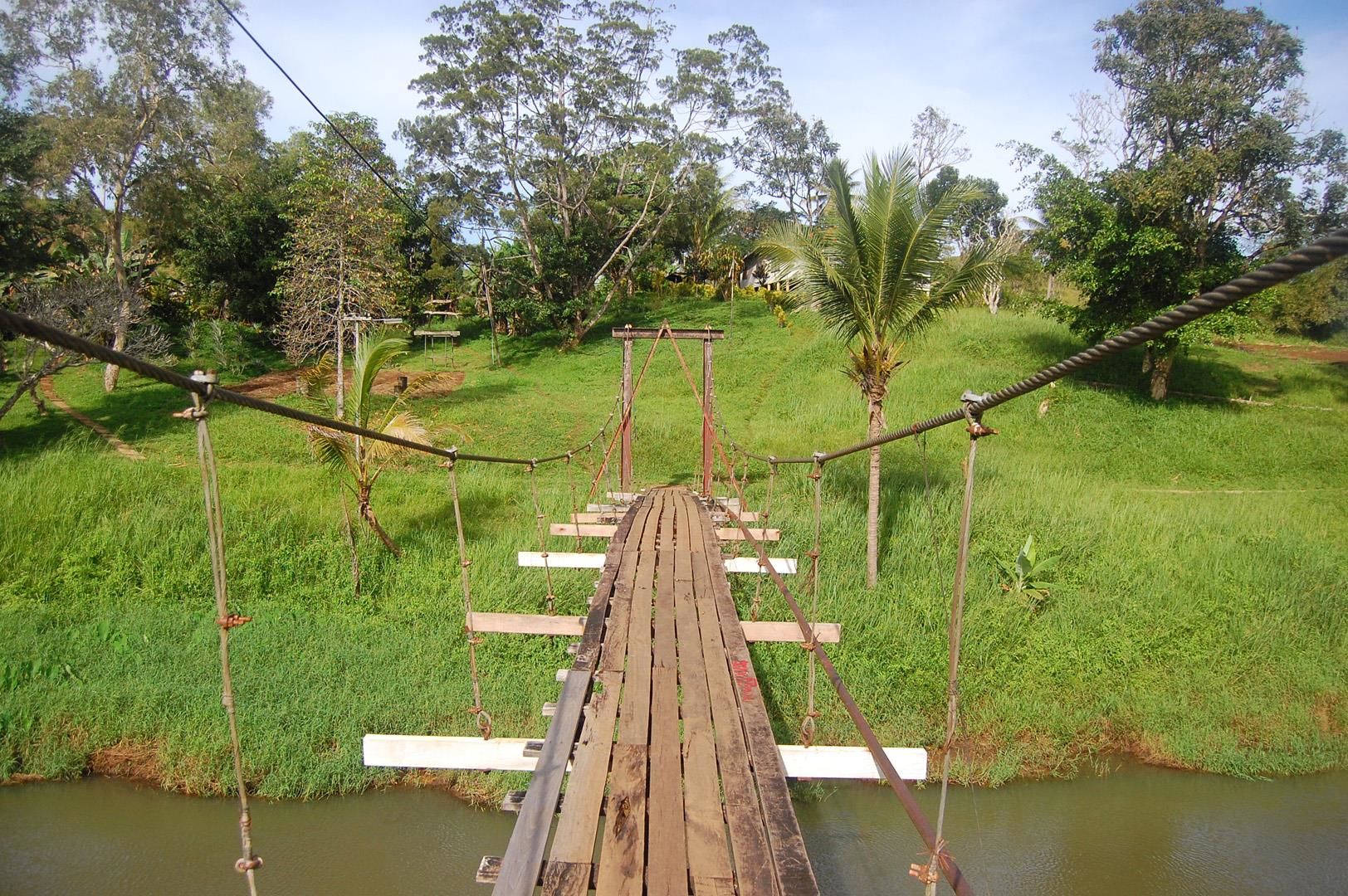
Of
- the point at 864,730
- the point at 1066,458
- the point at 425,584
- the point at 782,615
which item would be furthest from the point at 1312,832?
the point at 1066,458

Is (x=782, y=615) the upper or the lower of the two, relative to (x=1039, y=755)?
upper

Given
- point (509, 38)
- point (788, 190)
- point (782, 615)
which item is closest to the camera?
point (782, 615)

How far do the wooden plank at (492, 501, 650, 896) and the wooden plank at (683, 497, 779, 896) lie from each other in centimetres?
44

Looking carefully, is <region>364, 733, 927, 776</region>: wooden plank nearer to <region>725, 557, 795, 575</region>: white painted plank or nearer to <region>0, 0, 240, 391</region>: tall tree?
<region>725, 557, 795, 575</region>: white painted plank

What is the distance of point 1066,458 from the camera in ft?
44.2

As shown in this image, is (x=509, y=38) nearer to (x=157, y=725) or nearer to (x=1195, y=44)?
(x=1195, y=44)

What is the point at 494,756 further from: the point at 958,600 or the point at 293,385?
the point at 293,385

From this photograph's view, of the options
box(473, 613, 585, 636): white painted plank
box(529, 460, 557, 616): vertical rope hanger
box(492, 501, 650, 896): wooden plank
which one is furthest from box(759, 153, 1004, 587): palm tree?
box(492, 501, 650, 896): wooden plank

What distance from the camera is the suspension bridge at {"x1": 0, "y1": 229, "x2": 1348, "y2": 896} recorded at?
1623 mm

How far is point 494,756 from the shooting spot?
2.78 m

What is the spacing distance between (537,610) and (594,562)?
7.63ft

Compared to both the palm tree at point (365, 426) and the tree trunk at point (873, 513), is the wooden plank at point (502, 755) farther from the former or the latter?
the palm tree at point (365, 426)

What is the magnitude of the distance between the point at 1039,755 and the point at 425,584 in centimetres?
565

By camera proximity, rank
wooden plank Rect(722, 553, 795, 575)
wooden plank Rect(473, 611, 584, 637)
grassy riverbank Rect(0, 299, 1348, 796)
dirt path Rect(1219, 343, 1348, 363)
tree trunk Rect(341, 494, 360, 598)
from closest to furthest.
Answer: wooden plank Rect(473, 611, 584, 637)
wooden plank Rect(722, 553, 795, 575)
grassy riverbank Rect(0, 299, 1348, 796)
tree trunk Rect(341, 494, 360, 598)
dirt path Rect(1219, 343, 1348, 363)
